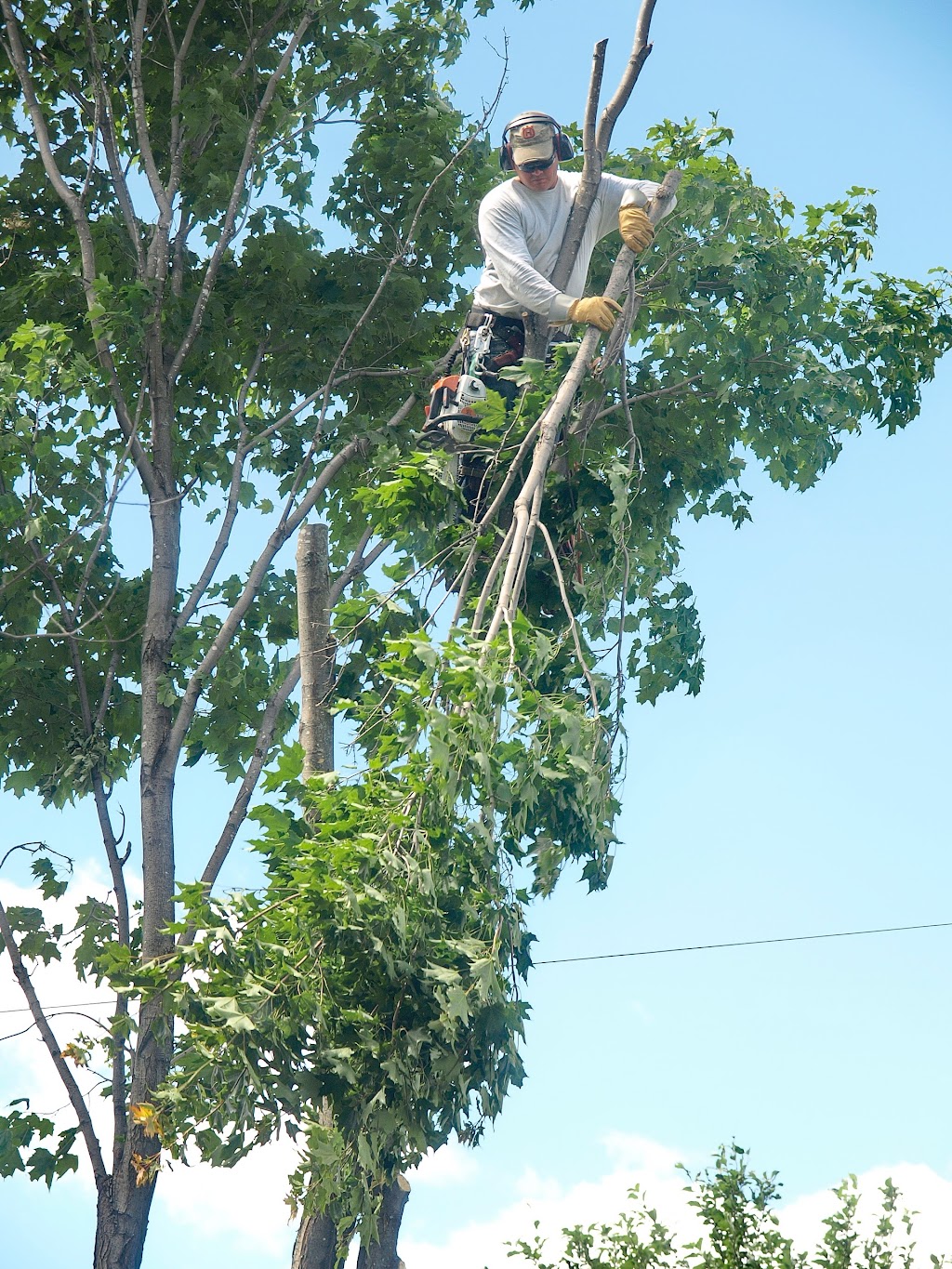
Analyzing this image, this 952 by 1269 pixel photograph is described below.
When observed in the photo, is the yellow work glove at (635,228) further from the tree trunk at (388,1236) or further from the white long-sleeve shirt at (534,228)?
the tree trunk at (388,1236)

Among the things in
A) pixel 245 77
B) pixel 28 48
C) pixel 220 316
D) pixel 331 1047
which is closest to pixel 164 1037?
pixel 331 1047

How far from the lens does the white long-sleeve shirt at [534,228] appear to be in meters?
8.06

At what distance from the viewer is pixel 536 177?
8281 millimetres

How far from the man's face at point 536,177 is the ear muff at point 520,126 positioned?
0.09m

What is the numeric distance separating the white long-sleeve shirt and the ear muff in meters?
0.14

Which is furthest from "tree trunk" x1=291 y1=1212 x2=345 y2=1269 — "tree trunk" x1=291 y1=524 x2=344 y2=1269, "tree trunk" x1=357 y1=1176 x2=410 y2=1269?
"tree trunk" x1=357 y1=1176 x2=410 y2=1269

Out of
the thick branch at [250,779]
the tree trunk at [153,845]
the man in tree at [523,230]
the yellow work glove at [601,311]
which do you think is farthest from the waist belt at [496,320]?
the tree trunk at [153,845]

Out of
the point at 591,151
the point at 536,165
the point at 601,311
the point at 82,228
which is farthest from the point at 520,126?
the point at 82,228

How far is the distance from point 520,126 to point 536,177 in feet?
0.90

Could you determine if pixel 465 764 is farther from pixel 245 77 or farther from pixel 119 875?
pixel 245 77

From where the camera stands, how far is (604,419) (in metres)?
10.1

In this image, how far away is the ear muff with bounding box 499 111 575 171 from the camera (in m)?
8.21

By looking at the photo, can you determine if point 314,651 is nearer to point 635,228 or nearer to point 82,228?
point 635,228

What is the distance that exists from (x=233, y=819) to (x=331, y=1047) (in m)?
4.36
